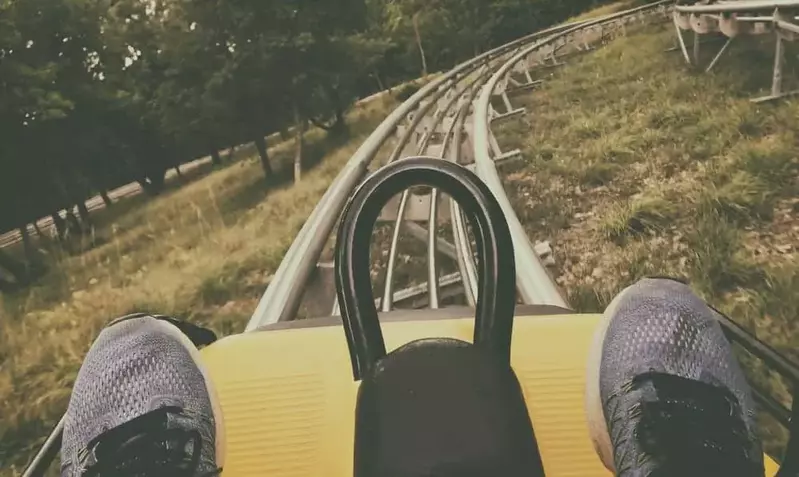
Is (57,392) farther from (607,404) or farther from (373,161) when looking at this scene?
(607,404)

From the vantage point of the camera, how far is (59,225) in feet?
3.35

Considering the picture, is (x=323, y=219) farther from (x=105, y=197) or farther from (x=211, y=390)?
(x=211, y=390)

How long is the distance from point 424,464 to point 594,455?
0.23 metres

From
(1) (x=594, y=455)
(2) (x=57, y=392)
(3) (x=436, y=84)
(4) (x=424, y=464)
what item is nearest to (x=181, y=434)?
(4) (x=424, y=464)

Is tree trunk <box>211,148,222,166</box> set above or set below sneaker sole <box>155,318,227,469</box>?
above

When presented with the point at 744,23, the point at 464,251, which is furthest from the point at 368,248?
the point at 744,23

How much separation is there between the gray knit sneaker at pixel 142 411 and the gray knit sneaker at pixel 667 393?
26 centimetres

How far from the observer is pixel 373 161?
1187mm

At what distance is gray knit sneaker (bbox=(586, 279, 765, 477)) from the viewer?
1.34 feet

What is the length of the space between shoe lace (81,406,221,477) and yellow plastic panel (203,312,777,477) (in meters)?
0.09

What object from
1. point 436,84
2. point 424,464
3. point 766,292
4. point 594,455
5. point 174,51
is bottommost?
point 766,292

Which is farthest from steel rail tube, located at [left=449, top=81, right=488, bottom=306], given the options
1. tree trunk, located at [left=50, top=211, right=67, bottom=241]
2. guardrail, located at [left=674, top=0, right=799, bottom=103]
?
tree trunk, located at [left=50, top=211, right=67, bottom=241]

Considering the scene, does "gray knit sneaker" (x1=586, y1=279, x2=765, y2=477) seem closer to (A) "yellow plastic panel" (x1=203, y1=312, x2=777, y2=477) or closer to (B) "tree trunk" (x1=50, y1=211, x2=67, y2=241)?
(A) "yellow plastic panel" (x1=203, y1=312, x2=777, y2=477)

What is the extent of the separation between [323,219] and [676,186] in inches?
20.6
